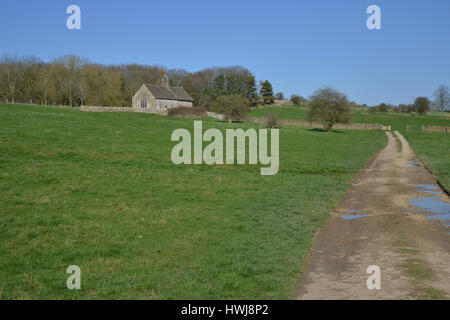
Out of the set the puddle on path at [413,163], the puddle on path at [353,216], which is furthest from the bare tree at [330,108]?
the puddle on path at [353,216]

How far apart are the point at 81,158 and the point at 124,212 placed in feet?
40.7

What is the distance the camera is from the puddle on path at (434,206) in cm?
1333

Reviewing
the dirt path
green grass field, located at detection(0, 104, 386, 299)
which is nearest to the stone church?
green grass field, located at detection(0, 104, 386, 299)

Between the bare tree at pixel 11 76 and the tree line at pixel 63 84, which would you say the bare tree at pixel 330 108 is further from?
the bare tree at pixel 11 76

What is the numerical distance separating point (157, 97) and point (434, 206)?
90.4 m

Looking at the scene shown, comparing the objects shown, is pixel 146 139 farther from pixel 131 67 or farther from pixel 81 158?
pixel 131 67

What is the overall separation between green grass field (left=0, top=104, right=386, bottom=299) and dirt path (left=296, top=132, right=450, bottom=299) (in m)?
0.60

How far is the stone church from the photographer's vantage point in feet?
325

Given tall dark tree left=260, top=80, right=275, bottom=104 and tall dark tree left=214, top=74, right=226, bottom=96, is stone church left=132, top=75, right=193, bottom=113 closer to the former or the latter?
tall dark tree left=214, top=74, right=226, bottom=96

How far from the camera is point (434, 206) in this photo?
15094 mm

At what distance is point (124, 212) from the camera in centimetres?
1318

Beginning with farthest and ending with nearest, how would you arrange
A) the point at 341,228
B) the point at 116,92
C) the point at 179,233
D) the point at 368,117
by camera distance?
1. the point at 368,117
2. the point at 116,92
3. the point at 341,228
4. the point at 179,233

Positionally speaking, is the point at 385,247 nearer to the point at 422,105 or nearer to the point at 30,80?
the point at 30,80
